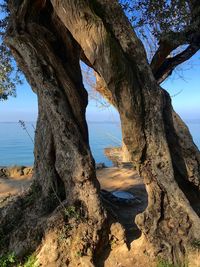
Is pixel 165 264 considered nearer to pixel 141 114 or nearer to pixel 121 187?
pixel 141 114

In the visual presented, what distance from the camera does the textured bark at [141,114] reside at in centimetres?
477

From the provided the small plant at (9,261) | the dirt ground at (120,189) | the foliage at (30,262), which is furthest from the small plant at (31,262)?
the dirt ground at (120,189)

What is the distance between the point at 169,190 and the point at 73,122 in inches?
69.9

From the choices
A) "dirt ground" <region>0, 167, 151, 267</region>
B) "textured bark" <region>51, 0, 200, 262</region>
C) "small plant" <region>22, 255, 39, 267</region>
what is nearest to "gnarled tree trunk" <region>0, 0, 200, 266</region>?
"textured bark" <region>51, 0, 200, 262</region>

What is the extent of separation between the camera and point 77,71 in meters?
6.29

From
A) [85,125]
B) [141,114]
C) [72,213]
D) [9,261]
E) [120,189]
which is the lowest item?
[9,261]

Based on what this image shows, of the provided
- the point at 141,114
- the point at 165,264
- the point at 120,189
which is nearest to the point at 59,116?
the point at 141,114

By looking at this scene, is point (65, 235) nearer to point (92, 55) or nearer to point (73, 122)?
point (73, 122)

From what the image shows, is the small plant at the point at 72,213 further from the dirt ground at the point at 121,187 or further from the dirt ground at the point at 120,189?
the dirt ground at the point at 121,187

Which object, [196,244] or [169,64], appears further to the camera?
[169,64]

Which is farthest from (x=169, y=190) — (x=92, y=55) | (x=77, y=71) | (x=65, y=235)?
(x=77, y=71)

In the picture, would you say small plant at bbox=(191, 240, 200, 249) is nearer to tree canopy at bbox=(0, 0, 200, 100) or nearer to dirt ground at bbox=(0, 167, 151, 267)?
dirt ground at bbox=(0, 167, 151, 267)

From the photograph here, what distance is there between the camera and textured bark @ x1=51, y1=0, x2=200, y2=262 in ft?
15.7

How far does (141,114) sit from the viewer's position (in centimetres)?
497
